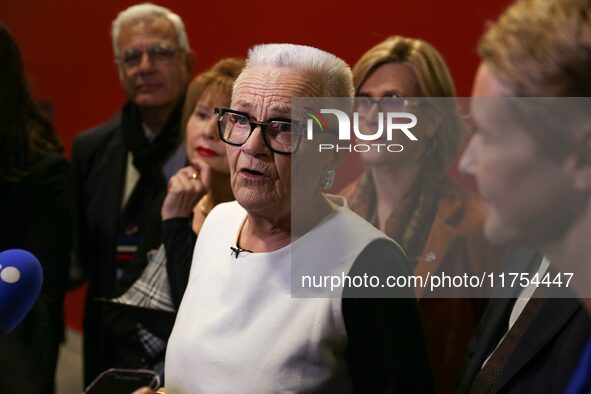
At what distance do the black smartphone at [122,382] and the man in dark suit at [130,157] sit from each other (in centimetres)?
90

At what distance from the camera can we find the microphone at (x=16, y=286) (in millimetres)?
1465

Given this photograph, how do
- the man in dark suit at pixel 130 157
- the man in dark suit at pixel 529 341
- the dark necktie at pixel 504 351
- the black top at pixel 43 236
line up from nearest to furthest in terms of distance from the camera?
the man in dark suit at pixel 529 341
the dark necktie at pixel 504 351
the black top at pixel 43 236
the man in dark suit at pixel 130 157

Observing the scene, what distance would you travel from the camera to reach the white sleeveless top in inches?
55.2

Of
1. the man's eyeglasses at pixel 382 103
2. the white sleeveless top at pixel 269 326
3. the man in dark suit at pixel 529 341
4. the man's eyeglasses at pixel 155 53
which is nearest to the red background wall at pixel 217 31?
the man's eyeglasses at pixel 382 103

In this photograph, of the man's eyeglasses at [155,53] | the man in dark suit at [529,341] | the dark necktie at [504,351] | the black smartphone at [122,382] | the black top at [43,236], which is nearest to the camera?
the man in dark suit at [529,341]

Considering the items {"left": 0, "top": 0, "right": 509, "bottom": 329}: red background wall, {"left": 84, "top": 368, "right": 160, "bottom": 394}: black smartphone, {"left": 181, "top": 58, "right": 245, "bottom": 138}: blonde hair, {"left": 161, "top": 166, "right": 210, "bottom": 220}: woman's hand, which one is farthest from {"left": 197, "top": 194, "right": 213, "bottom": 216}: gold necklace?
{"left": 84, "top": 368, "right": 160, "bottom": 394}: black smartphone

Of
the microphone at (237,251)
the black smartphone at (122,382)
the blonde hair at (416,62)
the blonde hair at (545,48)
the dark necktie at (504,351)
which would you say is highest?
the blonde hair at (545,48)

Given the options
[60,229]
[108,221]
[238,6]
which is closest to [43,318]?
[60,229]

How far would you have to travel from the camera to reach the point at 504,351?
1.36 metres

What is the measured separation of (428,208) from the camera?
1487 millimetres

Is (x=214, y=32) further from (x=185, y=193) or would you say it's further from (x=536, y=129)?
(x=536, y=129)

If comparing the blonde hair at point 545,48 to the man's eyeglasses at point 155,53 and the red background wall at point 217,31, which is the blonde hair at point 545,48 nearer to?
the red background wall at point 217,31

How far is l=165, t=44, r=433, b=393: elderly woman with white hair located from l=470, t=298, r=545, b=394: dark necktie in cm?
11

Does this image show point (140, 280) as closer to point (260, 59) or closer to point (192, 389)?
point (192, 389)
